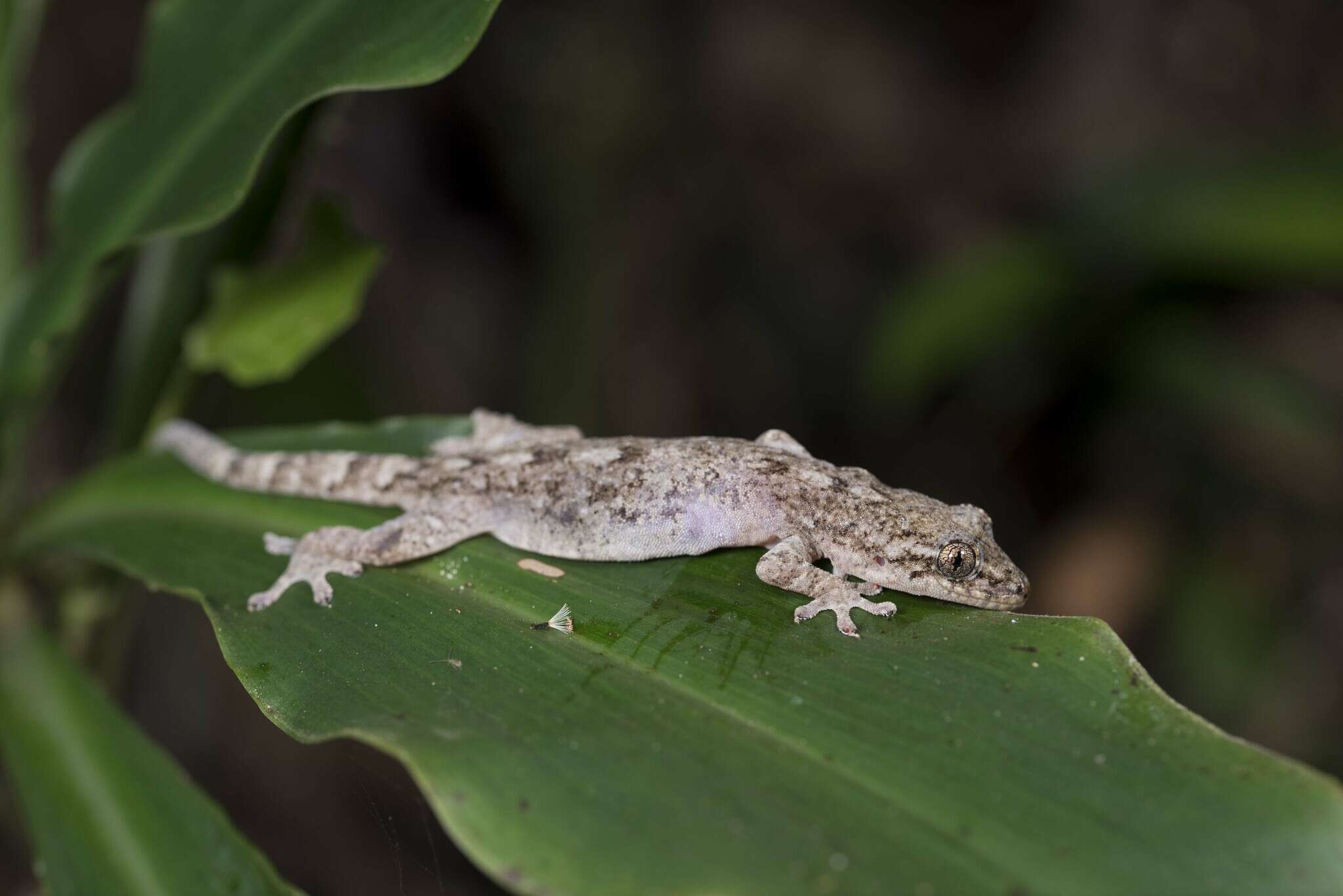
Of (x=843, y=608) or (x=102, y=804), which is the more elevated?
(x=843, y=608)

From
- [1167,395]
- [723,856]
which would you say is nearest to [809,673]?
[723,856]

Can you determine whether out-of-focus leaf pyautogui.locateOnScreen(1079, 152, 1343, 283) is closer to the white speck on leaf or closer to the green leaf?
the white speck on leaf

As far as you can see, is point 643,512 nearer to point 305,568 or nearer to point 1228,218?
point 305,568

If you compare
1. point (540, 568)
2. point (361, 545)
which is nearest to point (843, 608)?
point (540, 568)

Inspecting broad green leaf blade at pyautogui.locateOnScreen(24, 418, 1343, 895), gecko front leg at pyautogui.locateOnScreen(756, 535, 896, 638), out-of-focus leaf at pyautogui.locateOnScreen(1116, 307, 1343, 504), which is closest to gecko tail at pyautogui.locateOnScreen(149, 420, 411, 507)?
broad green leaf blade at pyautogui.locateOnScreen(24, 418, 1343, 895)

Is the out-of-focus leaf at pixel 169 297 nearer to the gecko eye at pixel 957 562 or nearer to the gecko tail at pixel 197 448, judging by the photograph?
the gecko tail at pixel 197 448

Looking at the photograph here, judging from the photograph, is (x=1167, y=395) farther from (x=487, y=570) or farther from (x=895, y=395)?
(x=487, y=570)

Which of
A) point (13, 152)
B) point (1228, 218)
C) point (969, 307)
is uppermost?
point (1228, 218)
